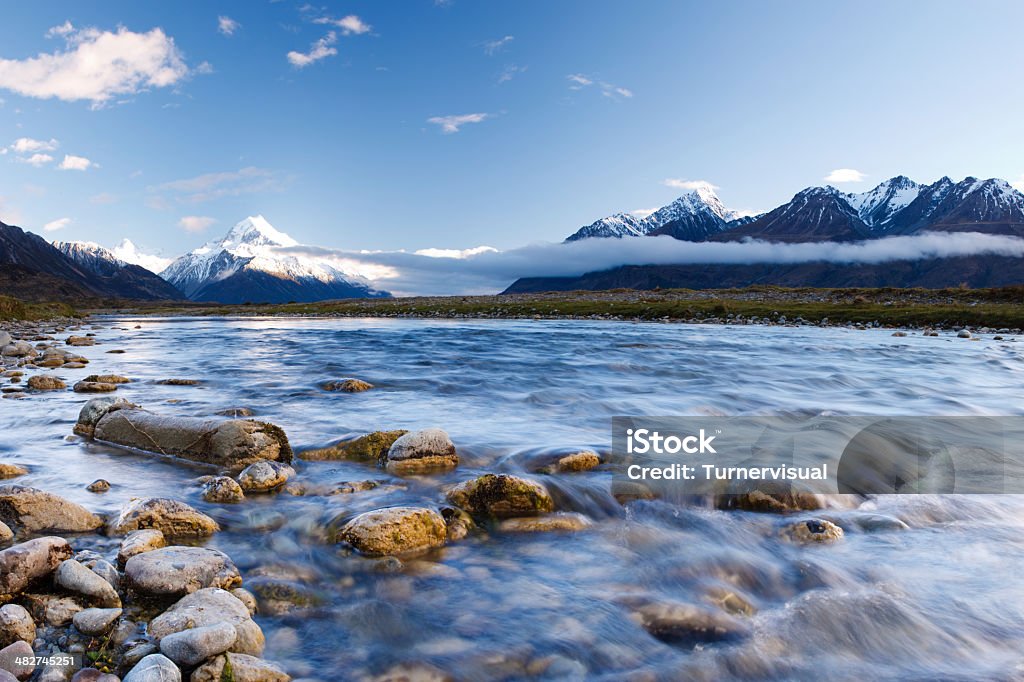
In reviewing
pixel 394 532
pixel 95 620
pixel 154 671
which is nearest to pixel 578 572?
pixel 394 532

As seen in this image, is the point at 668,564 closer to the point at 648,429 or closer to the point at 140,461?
the point at 648,429

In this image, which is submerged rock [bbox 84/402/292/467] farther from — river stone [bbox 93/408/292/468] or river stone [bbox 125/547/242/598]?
river stone [bbox 125/547/242/598]

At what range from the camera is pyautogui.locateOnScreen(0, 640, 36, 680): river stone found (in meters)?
3.66

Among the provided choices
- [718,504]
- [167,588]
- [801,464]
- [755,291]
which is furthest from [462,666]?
[755,291]

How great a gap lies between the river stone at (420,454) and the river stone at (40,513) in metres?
3.86

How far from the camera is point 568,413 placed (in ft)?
44.3

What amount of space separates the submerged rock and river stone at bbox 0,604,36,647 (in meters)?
4.69

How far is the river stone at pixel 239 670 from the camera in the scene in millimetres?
3726

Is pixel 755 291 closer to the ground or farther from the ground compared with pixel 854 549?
farther from the ground

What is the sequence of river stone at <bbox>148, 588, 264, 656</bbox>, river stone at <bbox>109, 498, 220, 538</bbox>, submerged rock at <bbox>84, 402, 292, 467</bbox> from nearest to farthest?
river stone at <bbox>148, 588, 264, 656</bbox>
river stone at <bbox>109, 498, 220, 538</bbox>
submerged rock at <bbox>84, 402, 292, 467</bbox>

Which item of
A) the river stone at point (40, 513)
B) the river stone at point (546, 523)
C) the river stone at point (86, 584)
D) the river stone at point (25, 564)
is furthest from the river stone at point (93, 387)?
the river stone at point (546, 523)

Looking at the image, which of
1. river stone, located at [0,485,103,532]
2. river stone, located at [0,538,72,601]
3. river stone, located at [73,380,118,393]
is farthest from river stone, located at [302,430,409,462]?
river stone, located at [73,380,118,393]

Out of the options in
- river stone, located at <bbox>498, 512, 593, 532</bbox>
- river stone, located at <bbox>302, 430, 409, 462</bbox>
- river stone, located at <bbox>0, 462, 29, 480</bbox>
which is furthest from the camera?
river stone, located at <bbox>302, 430, 409, 462</bbox>

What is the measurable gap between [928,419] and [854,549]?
9152mm
